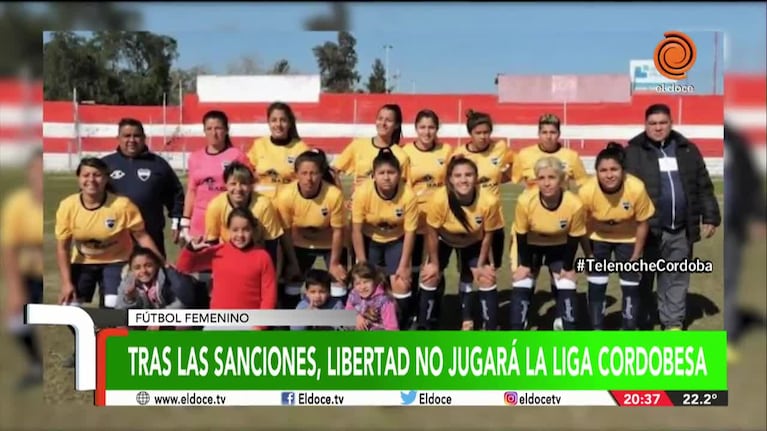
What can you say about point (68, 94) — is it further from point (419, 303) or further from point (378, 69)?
point (419, 303)

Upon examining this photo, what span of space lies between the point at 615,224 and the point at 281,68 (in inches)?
74.0

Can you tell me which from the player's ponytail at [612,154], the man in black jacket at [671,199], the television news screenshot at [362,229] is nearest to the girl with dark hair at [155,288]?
the television news screenshot at [362,229]

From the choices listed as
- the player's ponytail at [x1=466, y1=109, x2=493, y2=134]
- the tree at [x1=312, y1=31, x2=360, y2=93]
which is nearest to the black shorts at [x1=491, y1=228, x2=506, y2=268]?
the player's ponytail at [x1=466, y1=109, x2=493, y2=134]

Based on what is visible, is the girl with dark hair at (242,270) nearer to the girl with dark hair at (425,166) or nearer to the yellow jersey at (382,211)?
the yellow jersey at (382,211)

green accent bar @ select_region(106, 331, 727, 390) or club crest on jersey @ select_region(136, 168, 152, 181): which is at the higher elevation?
club crest on jersey @ select_region(136, 168, 152, 181)

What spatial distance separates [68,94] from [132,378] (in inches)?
58.5

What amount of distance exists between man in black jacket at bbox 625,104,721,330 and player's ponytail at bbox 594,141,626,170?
0.04m

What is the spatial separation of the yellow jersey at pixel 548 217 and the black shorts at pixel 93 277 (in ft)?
6.81

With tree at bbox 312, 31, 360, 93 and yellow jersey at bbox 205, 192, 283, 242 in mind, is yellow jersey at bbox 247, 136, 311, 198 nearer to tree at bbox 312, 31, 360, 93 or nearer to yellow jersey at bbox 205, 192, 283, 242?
yellow jersey at bbox 205, 192, 283, 242

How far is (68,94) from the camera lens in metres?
3.75

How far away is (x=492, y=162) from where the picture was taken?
12.6 feet

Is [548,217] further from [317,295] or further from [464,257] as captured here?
[317,295]

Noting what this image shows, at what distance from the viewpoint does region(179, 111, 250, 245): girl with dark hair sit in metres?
3.80

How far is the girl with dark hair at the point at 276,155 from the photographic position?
3.78 metres
